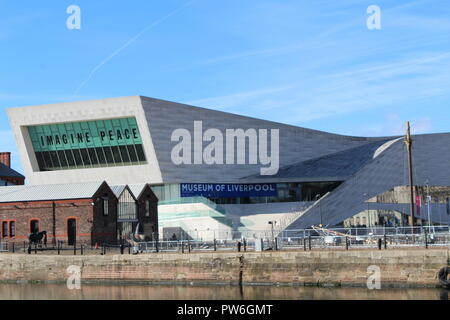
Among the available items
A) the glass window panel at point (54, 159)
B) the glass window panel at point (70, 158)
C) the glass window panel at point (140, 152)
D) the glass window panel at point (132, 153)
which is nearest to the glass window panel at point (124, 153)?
the glass window panel at point (132, 153)

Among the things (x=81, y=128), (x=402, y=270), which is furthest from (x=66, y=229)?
(x=402, y=270)

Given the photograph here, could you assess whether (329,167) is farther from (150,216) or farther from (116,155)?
(150,216)

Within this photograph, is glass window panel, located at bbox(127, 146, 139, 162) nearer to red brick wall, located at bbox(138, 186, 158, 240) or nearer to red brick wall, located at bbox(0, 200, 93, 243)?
red brick wall, located at bbox(138, 186, 158, 240)

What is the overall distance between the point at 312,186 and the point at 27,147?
115 ft

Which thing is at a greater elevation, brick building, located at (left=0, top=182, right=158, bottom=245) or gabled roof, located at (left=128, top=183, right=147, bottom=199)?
gabled roof, located at (left=128, top=183, right=147, bottom=199)

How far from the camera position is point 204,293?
47.4 meters

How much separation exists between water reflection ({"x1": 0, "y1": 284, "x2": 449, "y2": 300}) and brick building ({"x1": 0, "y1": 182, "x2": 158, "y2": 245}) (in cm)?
1057

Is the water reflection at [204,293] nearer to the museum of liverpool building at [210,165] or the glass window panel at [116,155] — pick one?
the museum of liverpool building at [210,165]

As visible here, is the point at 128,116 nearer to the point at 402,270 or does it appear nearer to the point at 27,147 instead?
the point at 27,147

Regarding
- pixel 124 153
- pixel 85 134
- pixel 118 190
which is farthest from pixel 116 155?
pixel 118 190

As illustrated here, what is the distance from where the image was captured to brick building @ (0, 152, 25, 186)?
128 meters

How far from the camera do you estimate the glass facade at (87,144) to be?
87.9m

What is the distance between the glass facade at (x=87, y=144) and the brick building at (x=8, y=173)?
116ft

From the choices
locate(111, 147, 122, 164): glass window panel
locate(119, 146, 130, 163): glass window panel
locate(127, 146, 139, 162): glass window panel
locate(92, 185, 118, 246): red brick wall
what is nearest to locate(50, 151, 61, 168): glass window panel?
locate(111, 147, 122, 164): glass window panel
